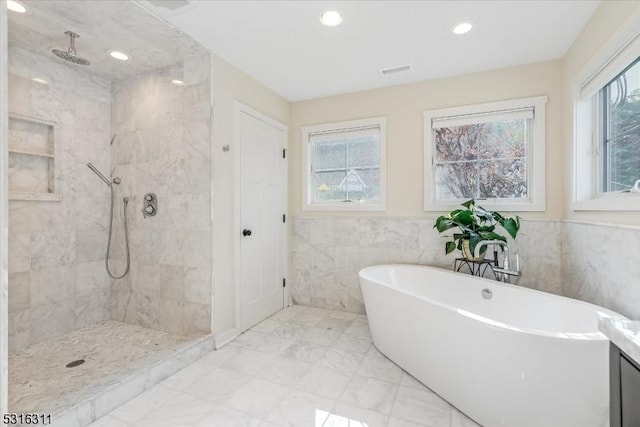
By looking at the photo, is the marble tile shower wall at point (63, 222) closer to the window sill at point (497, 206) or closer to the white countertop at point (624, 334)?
the window sill at point (497, 206)

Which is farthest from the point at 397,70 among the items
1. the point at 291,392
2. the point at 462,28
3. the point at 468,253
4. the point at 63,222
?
the point at 63,222

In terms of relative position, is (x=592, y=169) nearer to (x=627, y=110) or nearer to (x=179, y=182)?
(x=627, y=110)

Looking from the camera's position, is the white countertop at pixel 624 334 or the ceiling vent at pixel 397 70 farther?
the ceiling vent at pixel 397 70

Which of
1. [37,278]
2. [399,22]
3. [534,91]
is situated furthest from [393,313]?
[37,278]

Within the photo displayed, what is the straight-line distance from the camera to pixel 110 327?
2723mm

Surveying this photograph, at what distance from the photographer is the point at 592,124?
2115 mm

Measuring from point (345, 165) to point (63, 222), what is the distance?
9.15 feet

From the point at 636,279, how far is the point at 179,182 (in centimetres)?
309

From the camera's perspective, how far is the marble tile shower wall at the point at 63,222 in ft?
7.55

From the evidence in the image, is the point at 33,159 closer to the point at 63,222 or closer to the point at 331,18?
the point at 63,222

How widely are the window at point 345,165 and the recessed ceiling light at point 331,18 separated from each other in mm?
1230

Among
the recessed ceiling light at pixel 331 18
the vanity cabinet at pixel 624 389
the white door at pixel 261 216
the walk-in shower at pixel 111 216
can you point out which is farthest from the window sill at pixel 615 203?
the walk-in shower at pixel 111 216

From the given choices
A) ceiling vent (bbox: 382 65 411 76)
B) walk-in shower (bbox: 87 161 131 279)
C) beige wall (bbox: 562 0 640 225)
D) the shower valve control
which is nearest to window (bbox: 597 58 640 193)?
beige wall (bbox: 562 0 640 225)

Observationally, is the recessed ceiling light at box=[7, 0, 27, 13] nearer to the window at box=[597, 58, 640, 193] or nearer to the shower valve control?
the shower valve control
